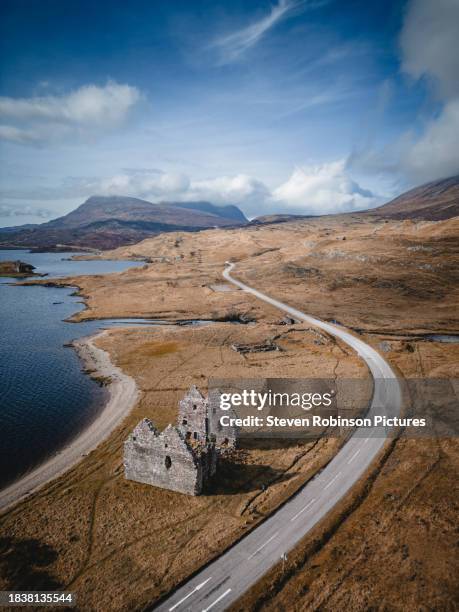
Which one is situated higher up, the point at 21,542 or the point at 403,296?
the point at 403,296

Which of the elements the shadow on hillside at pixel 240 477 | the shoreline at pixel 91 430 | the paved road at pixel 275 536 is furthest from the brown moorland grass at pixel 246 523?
the shoreline at pixel 91 430

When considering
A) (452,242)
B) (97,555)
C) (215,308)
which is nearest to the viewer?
(97,555)

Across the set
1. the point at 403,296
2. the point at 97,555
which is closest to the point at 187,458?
the point at 97,555

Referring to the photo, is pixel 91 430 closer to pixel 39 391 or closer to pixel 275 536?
pixel 39 391

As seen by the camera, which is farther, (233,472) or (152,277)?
(152,277)

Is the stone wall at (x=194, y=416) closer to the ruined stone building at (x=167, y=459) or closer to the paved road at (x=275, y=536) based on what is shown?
the ruined stone building at (x=167, y=459)

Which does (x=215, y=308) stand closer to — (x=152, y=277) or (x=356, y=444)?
(x=152, y=277)

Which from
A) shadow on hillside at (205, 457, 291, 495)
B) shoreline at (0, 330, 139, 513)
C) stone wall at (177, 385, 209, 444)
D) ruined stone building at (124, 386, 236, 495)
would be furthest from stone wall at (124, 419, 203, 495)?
shoreline at (0, 330, 139, 513)
